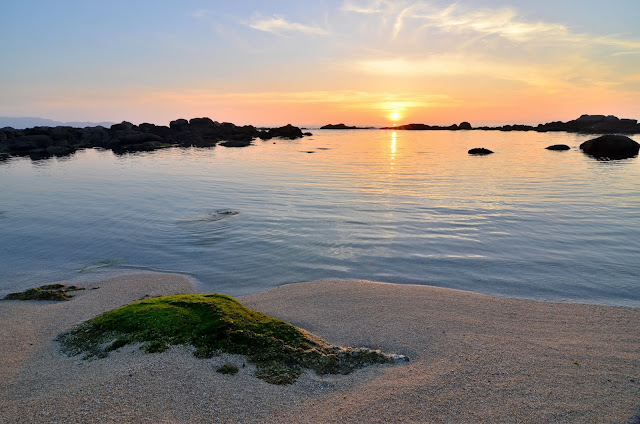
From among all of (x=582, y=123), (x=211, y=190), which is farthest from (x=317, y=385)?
(x=582, y=123)

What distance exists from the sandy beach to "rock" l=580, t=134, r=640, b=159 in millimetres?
50770

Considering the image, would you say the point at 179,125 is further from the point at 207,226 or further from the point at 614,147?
the point at 207,226

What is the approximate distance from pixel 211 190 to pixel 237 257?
1476 cm

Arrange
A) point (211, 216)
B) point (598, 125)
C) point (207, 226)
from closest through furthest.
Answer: point (207, 226) < point (211, 216) < point (598, 125)

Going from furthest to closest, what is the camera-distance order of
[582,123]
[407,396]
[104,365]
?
[582,123] < [104,365] < [407,396]

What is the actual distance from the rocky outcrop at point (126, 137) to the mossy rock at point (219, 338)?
202 ft

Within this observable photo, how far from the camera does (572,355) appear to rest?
6.04m

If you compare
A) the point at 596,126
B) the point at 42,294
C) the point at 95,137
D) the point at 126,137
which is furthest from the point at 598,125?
the point at 42,294

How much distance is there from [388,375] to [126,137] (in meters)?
81.3

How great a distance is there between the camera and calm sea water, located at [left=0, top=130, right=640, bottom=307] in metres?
10.6

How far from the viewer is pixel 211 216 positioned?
18.5 meters

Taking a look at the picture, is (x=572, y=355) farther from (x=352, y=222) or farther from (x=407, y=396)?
(x=352, y=222)

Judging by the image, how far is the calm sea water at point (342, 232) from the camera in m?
10.6

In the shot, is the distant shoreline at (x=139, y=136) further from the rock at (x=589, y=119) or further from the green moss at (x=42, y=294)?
the green moss at (x=42, y=294)
